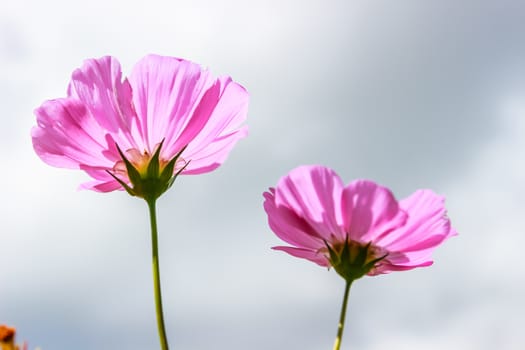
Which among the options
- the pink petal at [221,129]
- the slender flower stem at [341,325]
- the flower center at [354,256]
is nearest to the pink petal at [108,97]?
the pink petal at [221,129]

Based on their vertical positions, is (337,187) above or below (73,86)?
below

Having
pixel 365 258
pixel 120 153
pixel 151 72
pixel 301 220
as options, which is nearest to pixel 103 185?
pixel 120 153

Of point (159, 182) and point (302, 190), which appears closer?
point (302, 190)

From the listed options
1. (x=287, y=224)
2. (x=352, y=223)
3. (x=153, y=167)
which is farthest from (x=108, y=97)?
(x=352, y=223)

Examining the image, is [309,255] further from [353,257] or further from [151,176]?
[151,176]

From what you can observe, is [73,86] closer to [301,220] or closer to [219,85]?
[219,85]

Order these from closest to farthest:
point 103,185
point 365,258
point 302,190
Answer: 1. point 302,190
2. point 365,258
3. point 103,185

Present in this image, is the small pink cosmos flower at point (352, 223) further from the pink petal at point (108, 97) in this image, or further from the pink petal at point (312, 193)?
the pink petal at point (108, 97)
